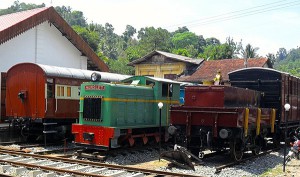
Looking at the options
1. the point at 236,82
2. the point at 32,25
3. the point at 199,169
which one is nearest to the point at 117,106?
the point at 199,169

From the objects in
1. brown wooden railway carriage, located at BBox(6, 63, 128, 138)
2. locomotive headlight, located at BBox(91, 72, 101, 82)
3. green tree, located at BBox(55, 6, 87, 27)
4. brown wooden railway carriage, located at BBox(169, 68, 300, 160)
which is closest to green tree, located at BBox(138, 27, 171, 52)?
brown wooden railway carriage, located at BBox(6, 63, 128, 138)

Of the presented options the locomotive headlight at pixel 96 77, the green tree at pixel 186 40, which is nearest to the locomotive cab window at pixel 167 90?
the locomotive headlight at pixel 96 77

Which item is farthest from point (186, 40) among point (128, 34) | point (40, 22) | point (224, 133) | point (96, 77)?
point (224, 133)

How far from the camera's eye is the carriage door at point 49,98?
14.9m

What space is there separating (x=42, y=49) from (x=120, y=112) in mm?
11287

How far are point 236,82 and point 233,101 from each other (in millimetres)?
2953

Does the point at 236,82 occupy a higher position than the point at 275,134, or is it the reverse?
the point at 236,82

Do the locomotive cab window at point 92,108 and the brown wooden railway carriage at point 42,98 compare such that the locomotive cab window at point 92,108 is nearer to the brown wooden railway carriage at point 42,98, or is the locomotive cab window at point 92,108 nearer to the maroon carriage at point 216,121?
the brown wooden railway carriage at point 42,98

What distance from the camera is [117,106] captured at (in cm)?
1265

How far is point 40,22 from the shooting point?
822 inches

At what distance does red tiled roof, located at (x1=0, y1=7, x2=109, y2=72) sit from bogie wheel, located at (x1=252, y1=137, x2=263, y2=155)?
13.2 m

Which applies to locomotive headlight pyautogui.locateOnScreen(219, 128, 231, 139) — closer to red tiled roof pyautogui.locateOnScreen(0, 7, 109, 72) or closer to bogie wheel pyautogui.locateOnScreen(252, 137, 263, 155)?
bogie wheel pyautogui.locateOnScreen(252, 137, 263, 155)

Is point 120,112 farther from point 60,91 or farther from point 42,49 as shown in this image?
point 42,49

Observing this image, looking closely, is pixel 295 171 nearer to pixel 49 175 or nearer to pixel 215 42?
pixel 49 175
